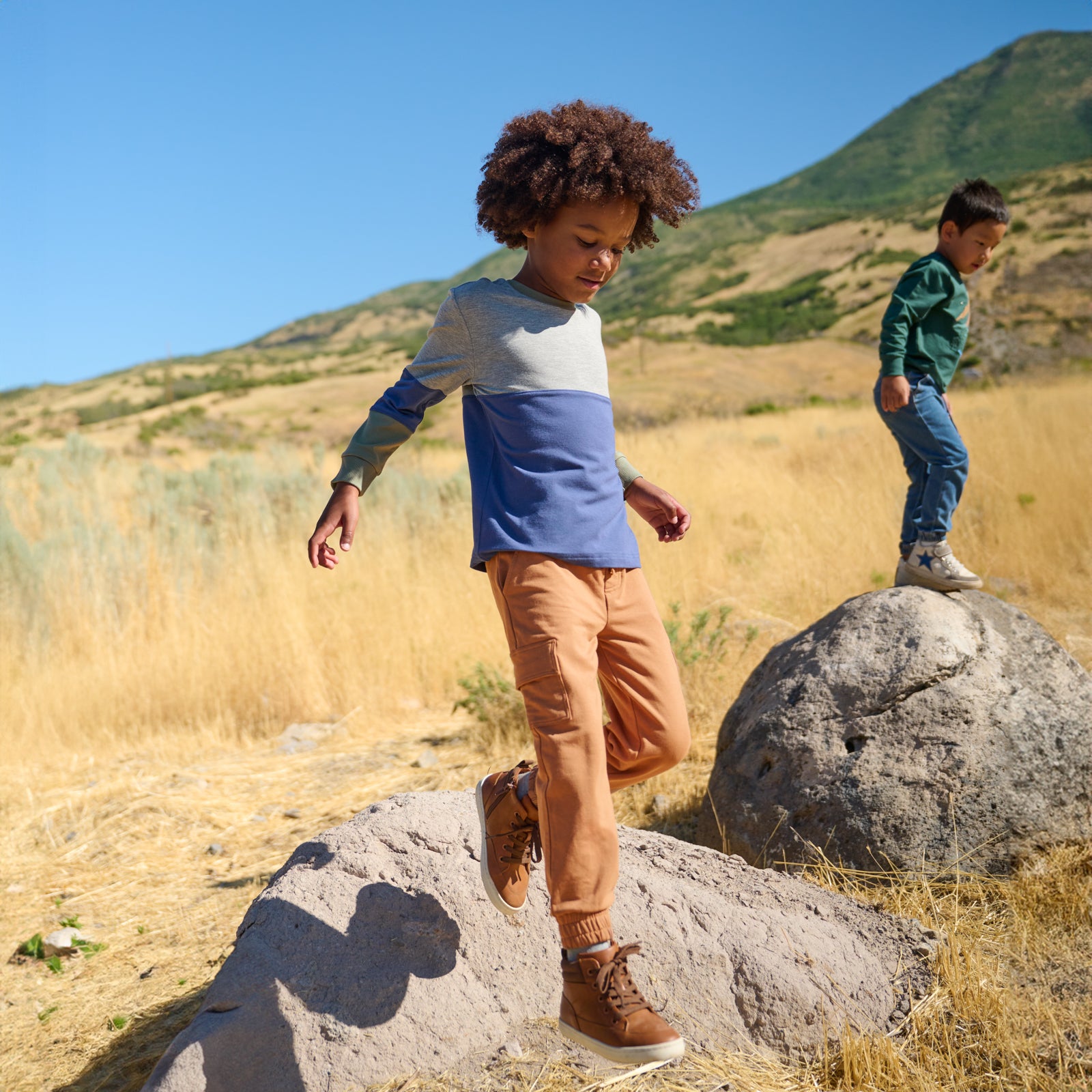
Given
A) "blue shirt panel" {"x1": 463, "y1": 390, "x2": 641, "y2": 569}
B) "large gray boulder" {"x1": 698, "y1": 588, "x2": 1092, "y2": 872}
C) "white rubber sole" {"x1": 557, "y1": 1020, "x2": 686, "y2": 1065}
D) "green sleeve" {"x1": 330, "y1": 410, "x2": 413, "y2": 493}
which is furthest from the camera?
"large gray boulder" {"x1": 698, "y1": 588, "x2": 1092, "y2": 872}

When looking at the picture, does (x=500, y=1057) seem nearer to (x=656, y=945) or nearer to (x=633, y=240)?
(x=656, y=945)

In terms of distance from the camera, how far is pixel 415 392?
219cm

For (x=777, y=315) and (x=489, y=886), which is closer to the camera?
(x=489, y=886)

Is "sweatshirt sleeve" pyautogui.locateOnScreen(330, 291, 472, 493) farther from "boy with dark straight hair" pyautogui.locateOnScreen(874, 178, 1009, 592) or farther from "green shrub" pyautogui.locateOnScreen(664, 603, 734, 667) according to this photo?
"green shrub" pyautogui.locateOnScreen(664, 603, 734, 667)

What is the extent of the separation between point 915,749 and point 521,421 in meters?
1.90

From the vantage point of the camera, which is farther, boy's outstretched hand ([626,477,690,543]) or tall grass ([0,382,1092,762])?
tall grass ([0,382,1092,762])

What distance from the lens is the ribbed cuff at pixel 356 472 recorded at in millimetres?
2117

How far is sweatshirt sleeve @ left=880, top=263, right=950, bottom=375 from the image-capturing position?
3.66 m

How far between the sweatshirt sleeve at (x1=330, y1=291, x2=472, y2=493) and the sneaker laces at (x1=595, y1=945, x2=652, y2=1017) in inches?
45.2

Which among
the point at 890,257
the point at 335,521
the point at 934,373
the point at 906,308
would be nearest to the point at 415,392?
the point at 335,521

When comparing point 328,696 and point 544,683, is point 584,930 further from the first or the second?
point 328,696

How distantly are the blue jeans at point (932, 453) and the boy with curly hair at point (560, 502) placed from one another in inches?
67.7

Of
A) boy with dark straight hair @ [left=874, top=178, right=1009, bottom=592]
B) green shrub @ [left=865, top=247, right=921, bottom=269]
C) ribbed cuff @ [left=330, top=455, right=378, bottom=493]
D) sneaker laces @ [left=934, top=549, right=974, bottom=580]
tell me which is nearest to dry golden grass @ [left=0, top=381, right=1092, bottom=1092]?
sneaker laces @ [left=934, top=549, right=974, bottom=580]

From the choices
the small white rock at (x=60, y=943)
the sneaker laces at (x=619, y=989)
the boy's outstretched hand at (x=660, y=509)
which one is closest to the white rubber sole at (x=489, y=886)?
the sneaker laces at (x=619, y=989)
